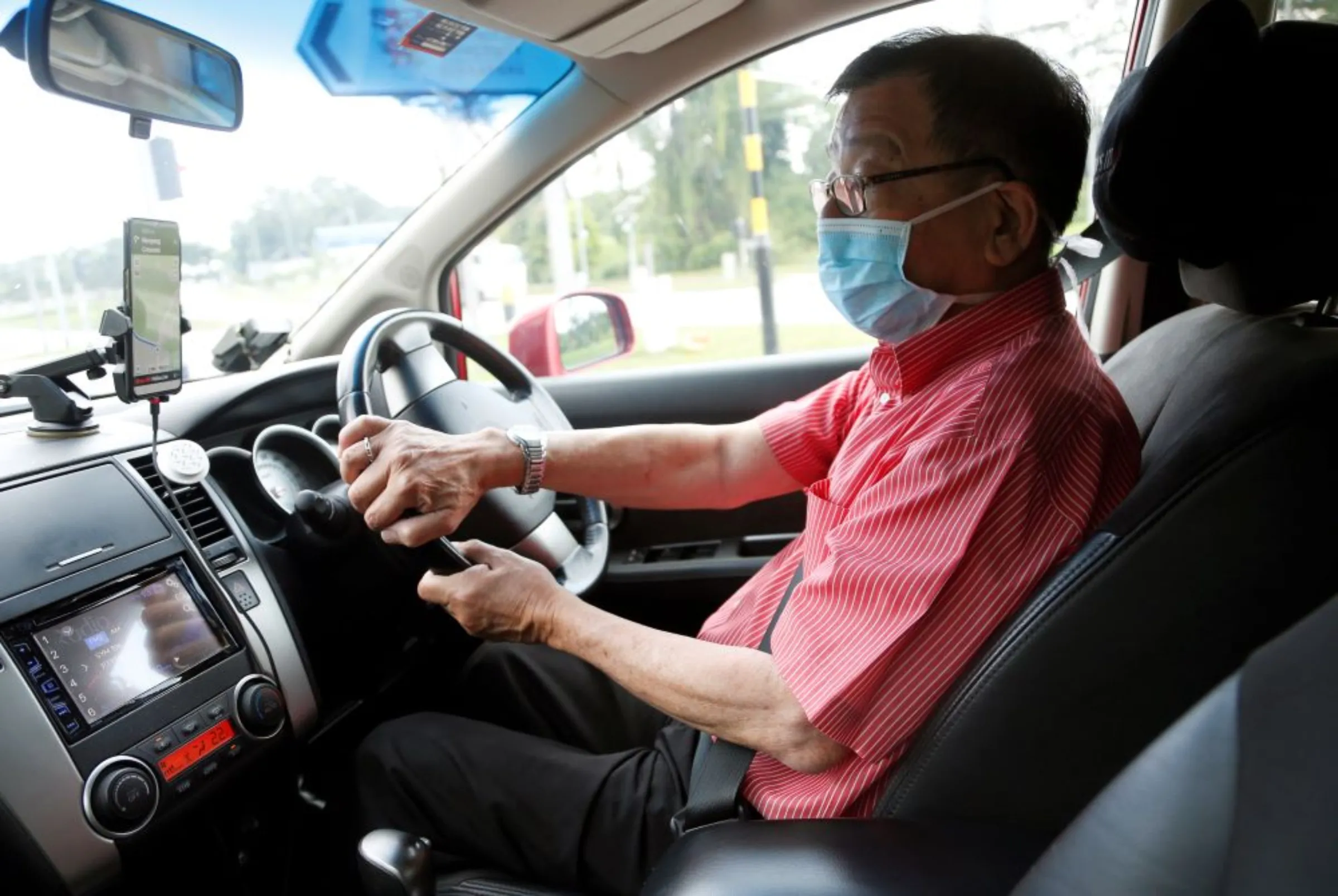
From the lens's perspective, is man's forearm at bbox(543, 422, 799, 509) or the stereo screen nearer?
the stereo screen

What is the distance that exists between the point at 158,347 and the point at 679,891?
102cm

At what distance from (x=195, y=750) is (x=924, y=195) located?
3.82 feet

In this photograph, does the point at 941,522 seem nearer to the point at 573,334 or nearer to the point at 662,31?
the point at 662,31

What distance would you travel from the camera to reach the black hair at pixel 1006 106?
1.36m

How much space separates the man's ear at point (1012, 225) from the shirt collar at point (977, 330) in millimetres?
43

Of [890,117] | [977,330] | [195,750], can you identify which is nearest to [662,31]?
[890,117]

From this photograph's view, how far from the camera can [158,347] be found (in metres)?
1.48

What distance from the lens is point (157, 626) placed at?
1394 millimetres

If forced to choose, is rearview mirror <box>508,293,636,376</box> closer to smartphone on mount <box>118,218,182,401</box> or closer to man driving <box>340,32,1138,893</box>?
man driving <box>340,32,1138,893</box>

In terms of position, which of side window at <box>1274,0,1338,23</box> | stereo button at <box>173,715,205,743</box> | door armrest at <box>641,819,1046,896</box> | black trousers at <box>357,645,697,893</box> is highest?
side window at <box>1274,0,1338,23</box>

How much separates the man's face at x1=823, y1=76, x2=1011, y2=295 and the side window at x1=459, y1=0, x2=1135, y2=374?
416mm

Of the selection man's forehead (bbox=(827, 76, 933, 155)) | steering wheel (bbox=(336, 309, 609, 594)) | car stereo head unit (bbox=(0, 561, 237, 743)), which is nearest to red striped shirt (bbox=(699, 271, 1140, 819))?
man's forehead (bbox=(827, 76, 933, 155))

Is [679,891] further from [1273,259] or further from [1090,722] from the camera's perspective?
[1273,259]

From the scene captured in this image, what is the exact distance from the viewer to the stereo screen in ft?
4.13
